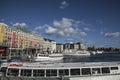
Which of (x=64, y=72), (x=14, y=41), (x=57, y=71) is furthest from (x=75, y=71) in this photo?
(x=14, y=41)

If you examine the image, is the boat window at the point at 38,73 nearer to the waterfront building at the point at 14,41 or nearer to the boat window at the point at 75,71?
the boat window at the point at 75,71

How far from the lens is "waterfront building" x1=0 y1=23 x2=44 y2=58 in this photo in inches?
3613

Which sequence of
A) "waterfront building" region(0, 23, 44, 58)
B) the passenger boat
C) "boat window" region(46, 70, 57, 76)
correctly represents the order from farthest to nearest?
1. "waterfront building" region(0, 23, 44, 58)
2. "boat window" region(46, 70, 57, 76)
3. the passenger boat

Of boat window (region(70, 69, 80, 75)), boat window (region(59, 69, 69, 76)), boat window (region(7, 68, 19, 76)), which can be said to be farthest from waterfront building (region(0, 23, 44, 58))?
boat window (region(70, 69, 80, 75))

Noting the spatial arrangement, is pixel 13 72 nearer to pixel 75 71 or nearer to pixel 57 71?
pixel 57 71

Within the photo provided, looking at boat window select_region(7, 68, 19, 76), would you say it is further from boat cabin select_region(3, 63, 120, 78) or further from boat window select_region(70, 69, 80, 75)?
boat window select_region(70, 69, 80, 75)

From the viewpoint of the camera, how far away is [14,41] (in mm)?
113062

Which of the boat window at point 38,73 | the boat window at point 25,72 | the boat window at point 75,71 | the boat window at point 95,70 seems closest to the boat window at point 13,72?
the boat window at point 25,72

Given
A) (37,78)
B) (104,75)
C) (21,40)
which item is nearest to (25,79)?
(37,78)

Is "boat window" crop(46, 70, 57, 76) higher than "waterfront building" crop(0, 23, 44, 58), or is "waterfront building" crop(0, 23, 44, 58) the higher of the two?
"waterfront building" crop(0, 23, 44, 58)

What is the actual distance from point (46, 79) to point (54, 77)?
1.28 metres

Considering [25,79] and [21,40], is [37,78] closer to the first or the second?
[25,79]

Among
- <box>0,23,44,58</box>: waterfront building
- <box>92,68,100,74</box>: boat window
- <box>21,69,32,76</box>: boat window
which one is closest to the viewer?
<box>21,69,32,76</box>: boat window

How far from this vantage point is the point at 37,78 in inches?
880
